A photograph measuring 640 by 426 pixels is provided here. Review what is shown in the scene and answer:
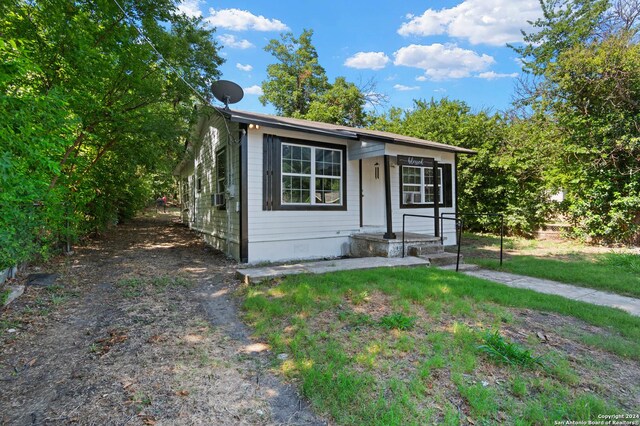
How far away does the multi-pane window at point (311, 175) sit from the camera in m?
7.37

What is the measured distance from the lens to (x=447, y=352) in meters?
2.85

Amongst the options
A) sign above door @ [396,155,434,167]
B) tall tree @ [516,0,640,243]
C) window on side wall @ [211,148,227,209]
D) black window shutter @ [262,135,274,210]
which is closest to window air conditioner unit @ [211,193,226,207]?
window on side wall @ [211,148,227,209]

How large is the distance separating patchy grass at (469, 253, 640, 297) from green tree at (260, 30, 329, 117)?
21208 mm

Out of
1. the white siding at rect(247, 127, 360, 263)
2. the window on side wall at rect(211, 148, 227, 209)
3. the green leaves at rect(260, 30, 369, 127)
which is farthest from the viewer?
the green leaves at rect(260, 30, 369, 127)

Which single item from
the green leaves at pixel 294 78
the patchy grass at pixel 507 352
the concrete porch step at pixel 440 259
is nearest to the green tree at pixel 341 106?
the green leaves at pixel 294 78

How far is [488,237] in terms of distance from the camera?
40.8 feet

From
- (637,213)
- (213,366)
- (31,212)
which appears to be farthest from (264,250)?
(637,213)

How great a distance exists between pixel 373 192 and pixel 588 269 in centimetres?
504

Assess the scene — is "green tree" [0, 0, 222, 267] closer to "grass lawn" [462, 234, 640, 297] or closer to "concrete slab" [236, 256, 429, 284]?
"concrete slab" [236, 256, 429, 284]

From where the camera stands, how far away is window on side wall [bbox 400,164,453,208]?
9367mm

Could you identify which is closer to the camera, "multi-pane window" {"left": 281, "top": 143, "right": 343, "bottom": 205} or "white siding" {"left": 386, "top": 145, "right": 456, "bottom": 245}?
"multi-pane window" {"left": 281, "top": 143, "right": 343, "bottom": 205}

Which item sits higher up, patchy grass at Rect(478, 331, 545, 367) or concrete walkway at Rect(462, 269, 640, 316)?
patchy grass at Rect(478, 331, 545, 367)

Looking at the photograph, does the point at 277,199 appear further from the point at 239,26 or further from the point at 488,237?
the point at 239,26

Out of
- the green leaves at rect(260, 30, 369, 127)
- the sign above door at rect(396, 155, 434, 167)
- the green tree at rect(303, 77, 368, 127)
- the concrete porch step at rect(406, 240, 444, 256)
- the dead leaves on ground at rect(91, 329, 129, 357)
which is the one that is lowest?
the dead leaves on ground at rect(91, 329, 129, 357)
